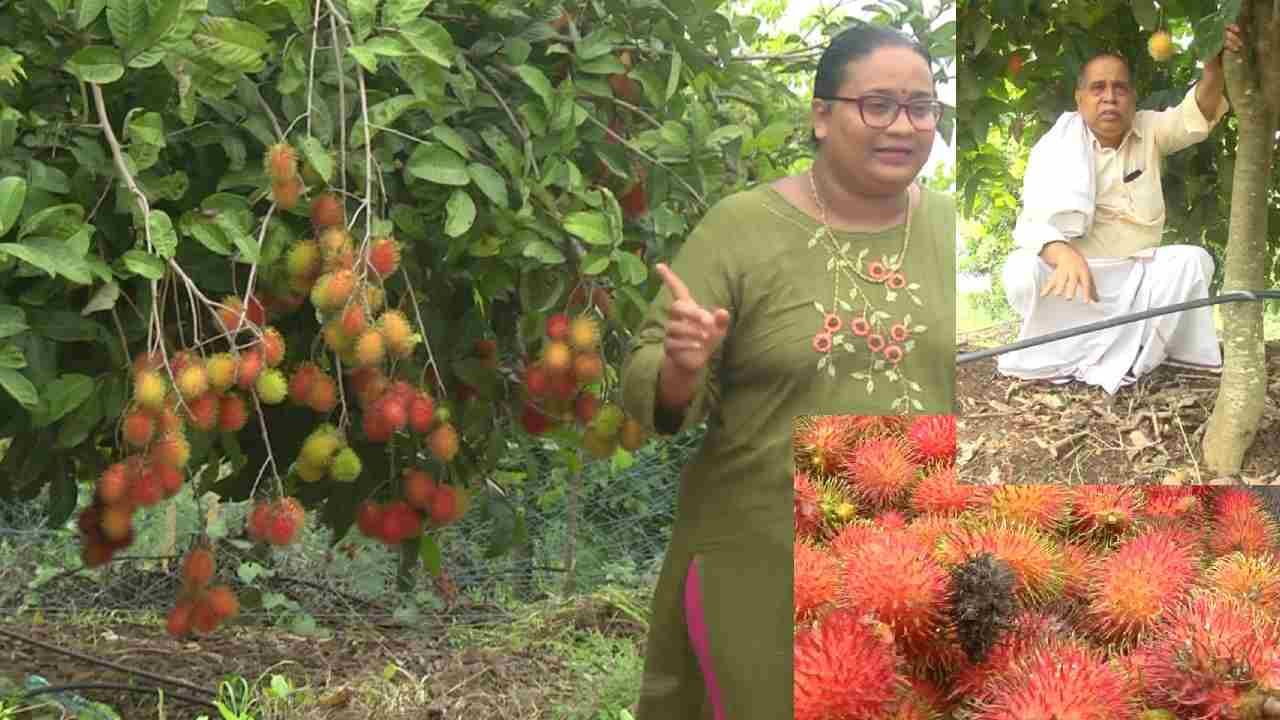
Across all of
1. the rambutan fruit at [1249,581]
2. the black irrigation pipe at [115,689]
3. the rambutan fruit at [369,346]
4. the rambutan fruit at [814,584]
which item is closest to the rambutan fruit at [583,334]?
the rambutan fruit at [369,346]

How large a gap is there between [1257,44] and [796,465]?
62cm

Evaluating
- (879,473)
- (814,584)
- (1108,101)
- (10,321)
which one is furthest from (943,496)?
(10,321)

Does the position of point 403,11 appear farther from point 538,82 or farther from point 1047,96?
point 1047,96

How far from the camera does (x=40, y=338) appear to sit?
1.57 meters

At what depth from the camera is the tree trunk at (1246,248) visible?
1276 millimetres

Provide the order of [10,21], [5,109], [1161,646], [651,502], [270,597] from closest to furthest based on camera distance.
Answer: [1161,646], [5,109], [10,21], [270,597], [651,502]

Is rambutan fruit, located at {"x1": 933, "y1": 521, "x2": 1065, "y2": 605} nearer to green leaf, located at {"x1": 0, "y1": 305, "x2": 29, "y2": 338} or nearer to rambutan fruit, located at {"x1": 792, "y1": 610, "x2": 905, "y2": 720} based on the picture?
rambutan fruit, located at {"x1": 792, "y1": 610, "x2": 905, "y2": 720}

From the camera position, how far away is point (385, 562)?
3.61 metres

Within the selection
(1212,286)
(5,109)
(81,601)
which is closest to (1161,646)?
(1212,286)

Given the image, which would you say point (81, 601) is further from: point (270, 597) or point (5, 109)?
point (5, 109)

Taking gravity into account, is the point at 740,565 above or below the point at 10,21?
below

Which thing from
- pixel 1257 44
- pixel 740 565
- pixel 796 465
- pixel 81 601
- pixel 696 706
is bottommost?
pixel 81 601

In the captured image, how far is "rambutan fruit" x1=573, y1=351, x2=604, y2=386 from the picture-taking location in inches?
61.2

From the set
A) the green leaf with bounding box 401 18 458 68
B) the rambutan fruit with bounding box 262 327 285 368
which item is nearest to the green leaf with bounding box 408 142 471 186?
the green leaf with bounding box 401 18 458 68
